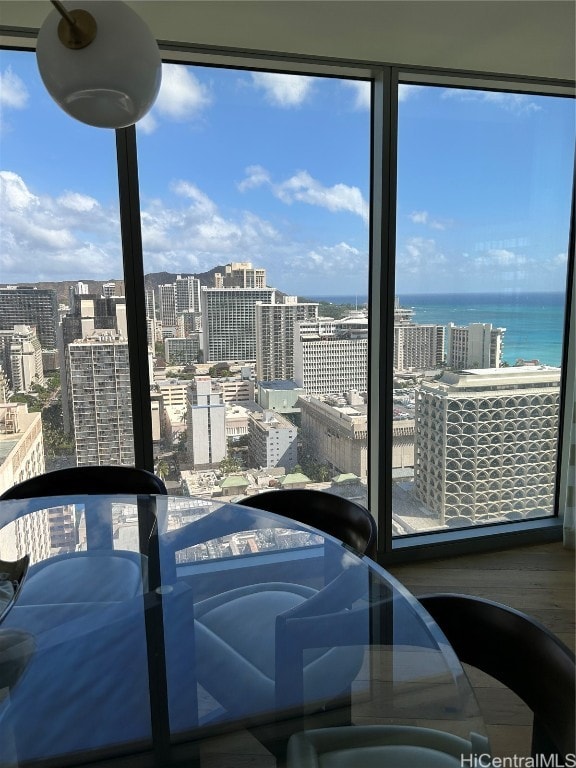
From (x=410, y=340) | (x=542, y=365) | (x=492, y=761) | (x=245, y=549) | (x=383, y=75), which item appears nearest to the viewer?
(x=492, y=761)

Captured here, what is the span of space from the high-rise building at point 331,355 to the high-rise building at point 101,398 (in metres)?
0.87

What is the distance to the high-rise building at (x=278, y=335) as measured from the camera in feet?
9.20

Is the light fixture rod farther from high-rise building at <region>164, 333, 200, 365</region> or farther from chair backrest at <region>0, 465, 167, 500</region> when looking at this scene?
high-rise building at <region>164, 333, 200, 365</region>

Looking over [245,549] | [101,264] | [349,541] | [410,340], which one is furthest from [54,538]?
[410,340]

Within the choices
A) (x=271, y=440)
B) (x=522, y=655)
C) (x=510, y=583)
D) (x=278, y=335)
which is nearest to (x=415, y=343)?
(x=278, y=335)

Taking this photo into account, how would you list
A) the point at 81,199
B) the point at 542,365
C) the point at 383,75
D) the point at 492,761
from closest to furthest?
the point at 492,761 < the point at 81,199 < the point at 383,75 < the point at 542,365

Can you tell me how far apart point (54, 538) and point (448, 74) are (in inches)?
107

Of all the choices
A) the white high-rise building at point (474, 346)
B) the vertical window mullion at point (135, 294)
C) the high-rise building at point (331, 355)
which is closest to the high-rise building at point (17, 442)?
Answer: the vertical window mullion at point (135, 294)

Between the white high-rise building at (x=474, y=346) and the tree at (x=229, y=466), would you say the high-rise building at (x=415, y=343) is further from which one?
the tree at (x=229, y=466)

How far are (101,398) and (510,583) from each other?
7.19 ft

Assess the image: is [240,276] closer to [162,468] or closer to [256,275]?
[256,275]

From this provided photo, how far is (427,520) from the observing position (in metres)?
3.18

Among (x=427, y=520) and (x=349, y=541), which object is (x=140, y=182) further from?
(x=427, y=520)

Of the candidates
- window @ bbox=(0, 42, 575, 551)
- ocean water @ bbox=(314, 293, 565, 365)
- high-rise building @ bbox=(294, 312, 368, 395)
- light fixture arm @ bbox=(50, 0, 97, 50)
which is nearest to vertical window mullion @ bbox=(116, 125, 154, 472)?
window @ bbox=(0, 42, 575, 551)
